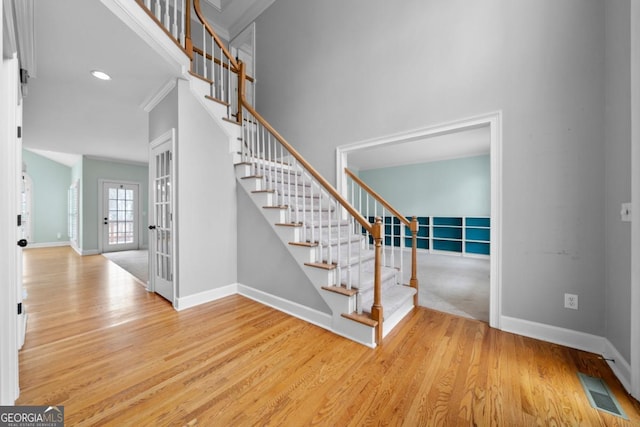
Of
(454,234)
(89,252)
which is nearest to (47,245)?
(89,252)

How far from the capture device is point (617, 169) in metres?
1.69

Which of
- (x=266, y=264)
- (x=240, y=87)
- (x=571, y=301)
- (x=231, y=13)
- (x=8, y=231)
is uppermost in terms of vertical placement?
(x=231, y=13)

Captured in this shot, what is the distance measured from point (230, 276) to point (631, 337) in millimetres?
3537

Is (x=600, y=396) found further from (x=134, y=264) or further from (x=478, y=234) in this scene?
(x=134, y=264)

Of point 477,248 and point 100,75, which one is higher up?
point 100,75

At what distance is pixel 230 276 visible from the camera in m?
3.20

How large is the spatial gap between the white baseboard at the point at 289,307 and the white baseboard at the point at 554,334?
5.40 feet

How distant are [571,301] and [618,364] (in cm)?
45

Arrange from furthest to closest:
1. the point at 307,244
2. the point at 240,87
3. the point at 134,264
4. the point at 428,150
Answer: the point at 428,150 < the point at 134,264 < the point at 240,87 < the point at 307,244

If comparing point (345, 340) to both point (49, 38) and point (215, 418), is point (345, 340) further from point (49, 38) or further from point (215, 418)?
point (49, 38)

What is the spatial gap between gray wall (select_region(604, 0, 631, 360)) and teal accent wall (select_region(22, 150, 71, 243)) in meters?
11.7

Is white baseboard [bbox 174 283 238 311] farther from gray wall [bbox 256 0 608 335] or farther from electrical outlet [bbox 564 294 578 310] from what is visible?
electrical outlet [bbox 564 294 578 310]

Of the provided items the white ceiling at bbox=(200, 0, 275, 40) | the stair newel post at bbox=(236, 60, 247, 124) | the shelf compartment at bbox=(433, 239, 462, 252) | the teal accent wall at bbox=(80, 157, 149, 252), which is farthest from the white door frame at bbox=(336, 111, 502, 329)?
the teal accent wall at bbox=(80, 157, 149, 252)

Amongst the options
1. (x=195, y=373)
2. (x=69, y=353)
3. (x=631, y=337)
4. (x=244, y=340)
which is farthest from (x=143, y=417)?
(x=631, y=337)
